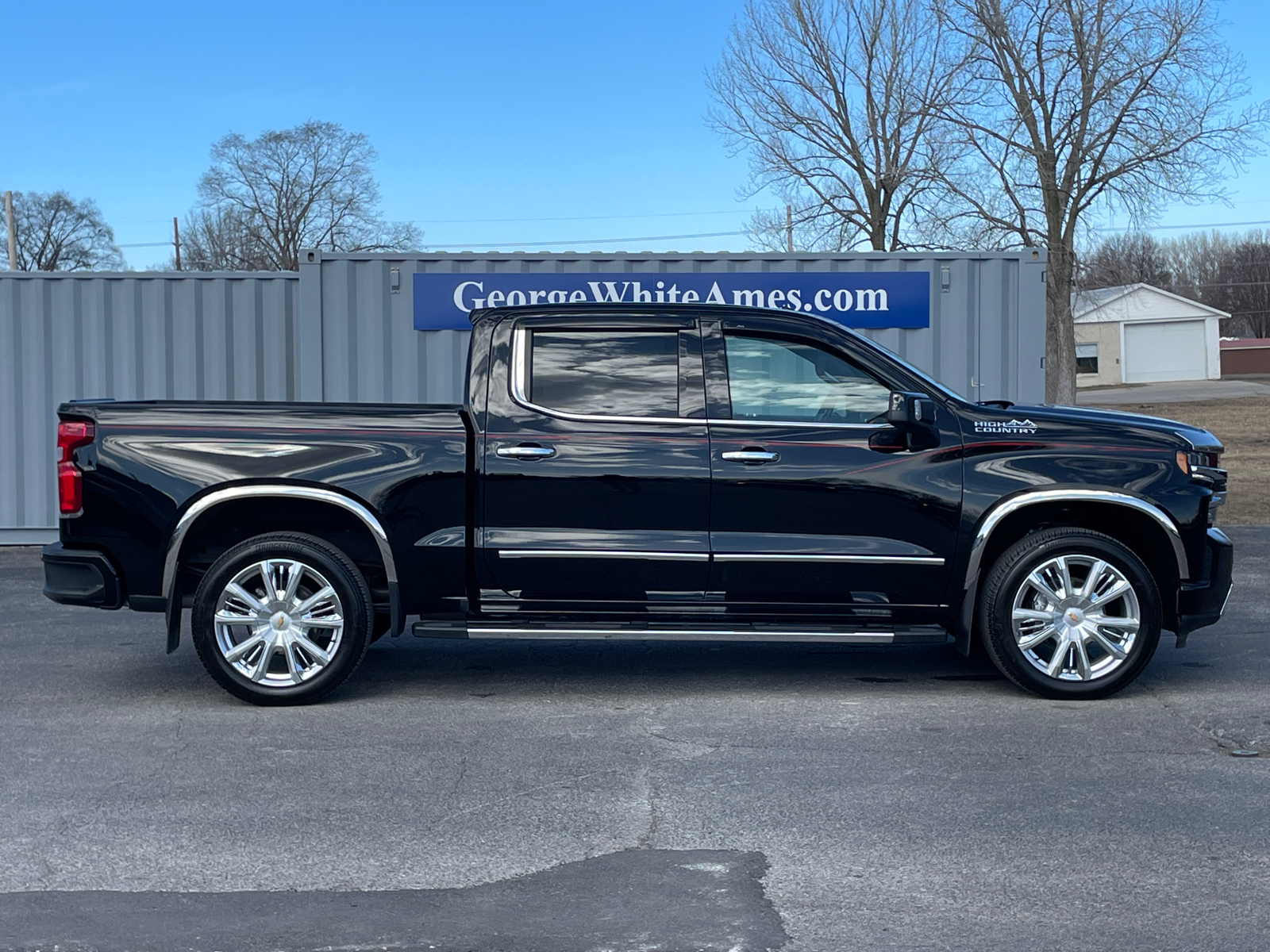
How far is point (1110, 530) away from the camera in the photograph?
6.88 metres

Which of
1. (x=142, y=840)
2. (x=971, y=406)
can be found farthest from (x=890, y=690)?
(x=142, y=840)

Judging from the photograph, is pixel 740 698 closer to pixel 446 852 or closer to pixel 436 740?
pixel 436 740

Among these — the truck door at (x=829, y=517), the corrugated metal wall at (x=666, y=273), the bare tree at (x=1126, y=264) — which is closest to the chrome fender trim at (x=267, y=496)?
the truck door at (x=829, y=517)

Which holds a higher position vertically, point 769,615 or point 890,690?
point 769,615

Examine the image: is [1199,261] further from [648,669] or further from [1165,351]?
[648,669]

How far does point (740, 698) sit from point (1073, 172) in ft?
96.8

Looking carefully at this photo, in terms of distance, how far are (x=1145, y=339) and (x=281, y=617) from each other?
229 feet

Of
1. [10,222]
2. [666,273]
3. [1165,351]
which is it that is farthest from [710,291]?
[1165,351]

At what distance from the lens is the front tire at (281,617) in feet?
21.5

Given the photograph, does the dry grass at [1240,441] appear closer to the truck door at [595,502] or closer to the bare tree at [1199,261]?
the truck door at [595,502]

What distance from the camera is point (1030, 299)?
13.1m

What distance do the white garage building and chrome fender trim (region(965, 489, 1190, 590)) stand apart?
65476 mm

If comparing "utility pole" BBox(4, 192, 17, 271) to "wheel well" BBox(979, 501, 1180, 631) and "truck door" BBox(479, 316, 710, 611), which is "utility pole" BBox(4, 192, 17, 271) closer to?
"truck door" BBox(479, 316, 710, 611)

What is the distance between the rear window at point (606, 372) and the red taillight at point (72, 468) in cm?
216
